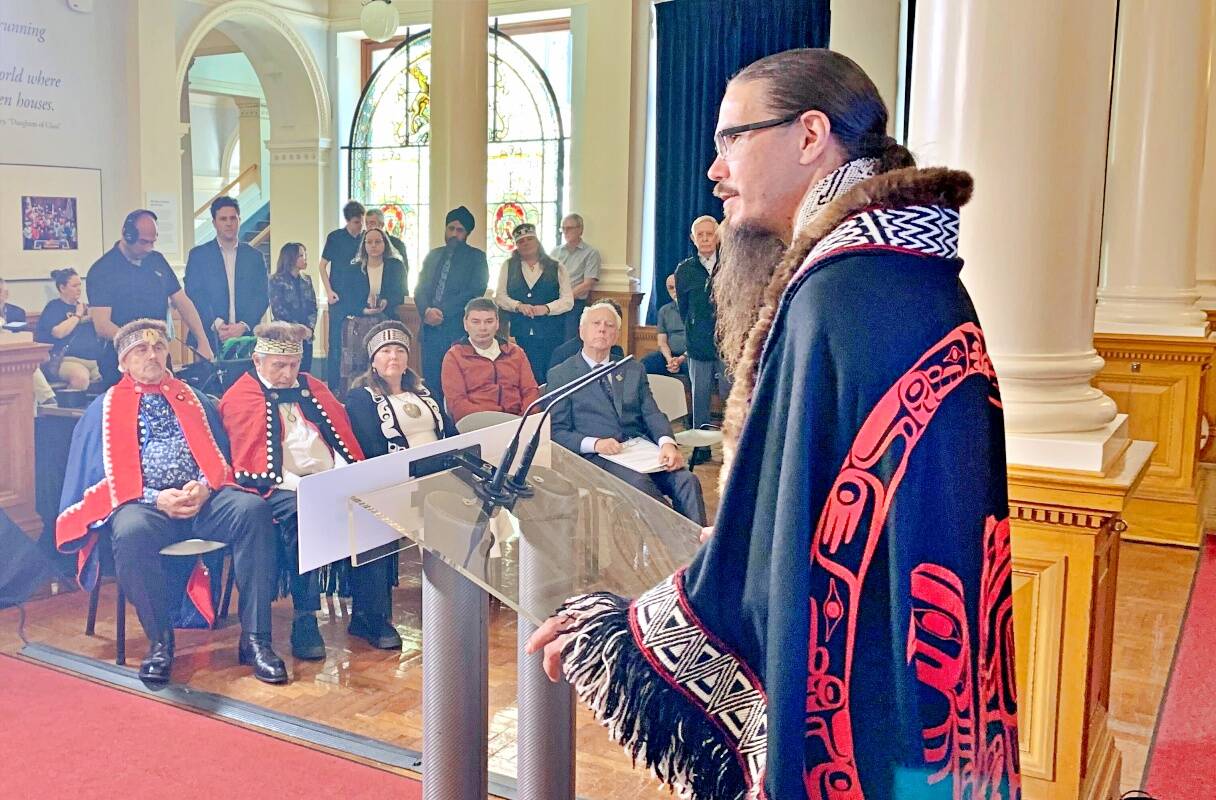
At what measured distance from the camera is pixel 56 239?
723 centimetres

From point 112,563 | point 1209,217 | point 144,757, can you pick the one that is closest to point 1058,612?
point 144,757

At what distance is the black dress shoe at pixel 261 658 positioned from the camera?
3369mm

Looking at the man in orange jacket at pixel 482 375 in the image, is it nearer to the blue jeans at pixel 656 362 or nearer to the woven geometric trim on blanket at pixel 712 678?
the blue jeans at pixel 656 362

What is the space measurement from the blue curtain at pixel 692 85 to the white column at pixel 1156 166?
389cm

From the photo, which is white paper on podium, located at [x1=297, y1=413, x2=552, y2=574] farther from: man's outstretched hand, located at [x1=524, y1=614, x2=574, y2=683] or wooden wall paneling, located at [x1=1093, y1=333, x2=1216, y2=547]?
wooden wall paneling, located at [x1=1093, y1=333, x2=1216, y2=547]

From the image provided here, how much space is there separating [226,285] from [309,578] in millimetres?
3616

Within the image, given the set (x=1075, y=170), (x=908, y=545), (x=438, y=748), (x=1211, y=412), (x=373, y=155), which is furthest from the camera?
(x=373, y=155)

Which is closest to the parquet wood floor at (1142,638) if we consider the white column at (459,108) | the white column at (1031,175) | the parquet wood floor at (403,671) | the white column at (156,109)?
the parquet wood floor at (403,671)

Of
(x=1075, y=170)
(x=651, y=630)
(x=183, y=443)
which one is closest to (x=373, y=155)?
(x=183, y=443)

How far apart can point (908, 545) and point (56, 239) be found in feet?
23.7

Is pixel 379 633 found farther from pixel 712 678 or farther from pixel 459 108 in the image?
pixel 459 108

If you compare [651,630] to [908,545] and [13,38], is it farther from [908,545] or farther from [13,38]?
[13,38]

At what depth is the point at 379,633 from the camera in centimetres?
368

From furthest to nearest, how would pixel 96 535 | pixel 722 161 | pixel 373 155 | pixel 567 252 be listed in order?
pixel 373 155 < pixel 567 252 < pixel 96 535 < pixel 722 161
